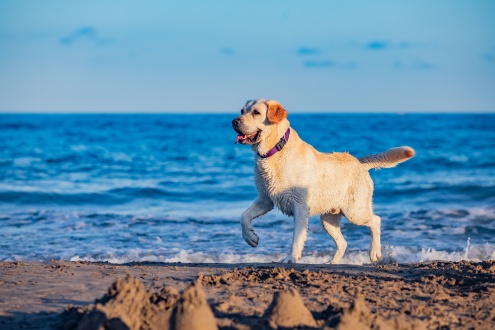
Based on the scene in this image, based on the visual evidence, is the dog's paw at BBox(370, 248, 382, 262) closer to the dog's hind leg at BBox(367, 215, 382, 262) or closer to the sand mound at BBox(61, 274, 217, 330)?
the dog's hind leg at BBox(367, 215, 382, 262)

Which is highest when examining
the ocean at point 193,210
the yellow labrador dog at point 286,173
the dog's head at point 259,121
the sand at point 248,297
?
the dog's head at point 259,121

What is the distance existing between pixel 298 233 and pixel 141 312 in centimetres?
342

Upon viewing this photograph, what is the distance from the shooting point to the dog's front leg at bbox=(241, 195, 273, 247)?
7387 millimetres

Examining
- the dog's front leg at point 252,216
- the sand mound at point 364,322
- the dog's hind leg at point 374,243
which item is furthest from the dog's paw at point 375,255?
the sand mound at point 364,322

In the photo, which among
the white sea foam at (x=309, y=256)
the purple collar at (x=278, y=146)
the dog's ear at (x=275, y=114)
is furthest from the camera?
the white sea foam at (x=309, y=256)

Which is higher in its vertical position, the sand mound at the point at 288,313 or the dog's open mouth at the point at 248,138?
the dog's open mouth at the point at 248,138

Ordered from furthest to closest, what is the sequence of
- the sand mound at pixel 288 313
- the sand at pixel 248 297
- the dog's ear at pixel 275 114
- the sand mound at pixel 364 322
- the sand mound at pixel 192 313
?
the dog's ear at pixel 275 114 → the sand mound at pixel 288 313 → the sand at pixel 248 297 → the sand mound at pixel 364 322 → the sand mound at pixel 192 313

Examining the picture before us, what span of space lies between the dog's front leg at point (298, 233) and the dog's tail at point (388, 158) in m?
1.44

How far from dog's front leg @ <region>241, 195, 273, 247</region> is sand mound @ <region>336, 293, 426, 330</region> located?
3.35 meters

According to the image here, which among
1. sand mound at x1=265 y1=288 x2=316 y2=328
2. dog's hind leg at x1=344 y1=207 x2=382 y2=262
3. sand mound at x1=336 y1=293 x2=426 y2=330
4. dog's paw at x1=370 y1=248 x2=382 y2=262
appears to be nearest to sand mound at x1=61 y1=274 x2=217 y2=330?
sand mound at x1=265 y1=288 x2=316 y2=328

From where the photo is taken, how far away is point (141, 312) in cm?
402

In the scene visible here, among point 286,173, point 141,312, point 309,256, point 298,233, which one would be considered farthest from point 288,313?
point 309,256

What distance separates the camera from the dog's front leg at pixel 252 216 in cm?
739

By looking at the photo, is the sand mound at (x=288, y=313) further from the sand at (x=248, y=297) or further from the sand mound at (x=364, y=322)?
the sand mound at (x=364, y=322)
